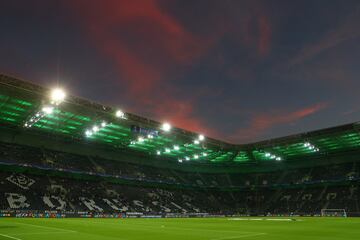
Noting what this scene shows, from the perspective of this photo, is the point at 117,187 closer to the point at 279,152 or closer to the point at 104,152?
the point at 104,152

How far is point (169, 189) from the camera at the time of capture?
78.7 metres

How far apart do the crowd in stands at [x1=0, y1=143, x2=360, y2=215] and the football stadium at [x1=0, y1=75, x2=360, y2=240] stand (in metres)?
0.24

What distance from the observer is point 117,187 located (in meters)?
69.3

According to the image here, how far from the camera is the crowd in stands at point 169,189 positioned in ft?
176

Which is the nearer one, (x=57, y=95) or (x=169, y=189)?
(x=57, y=95)

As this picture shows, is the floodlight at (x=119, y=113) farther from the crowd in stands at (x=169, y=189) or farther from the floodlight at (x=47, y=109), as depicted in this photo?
the crowd in stands at (x=169, y=189)

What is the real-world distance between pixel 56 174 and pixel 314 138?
4857cm

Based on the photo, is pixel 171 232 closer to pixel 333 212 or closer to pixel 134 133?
pixel 134 133

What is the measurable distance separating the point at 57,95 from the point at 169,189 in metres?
43.2

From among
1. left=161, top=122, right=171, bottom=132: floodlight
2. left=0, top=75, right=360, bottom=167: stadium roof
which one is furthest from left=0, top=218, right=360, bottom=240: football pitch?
left=161, top=122, right=171, bottom=132: floodlight

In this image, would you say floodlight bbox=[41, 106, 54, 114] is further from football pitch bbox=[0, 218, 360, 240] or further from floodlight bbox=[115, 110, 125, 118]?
football pitch bbox=[0, 218, 360, 240]

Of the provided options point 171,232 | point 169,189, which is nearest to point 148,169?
point 169,189

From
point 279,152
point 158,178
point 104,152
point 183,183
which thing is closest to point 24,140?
point 104,152

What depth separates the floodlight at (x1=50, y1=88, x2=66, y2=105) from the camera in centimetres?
4188
